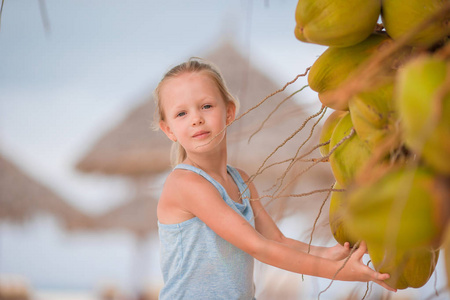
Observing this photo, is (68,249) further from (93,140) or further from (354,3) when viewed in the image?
(354,3)

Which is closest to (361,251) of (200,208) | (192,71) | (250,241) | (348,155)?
(348,155)

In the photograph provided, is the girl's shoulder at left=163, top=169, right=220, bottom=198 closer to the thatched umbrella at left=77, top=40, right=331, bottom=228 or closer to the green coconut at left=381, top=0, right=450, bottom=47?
the green coconut at left=381, top=0, right=450, bottom=47

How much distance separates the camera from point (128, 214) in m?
5.97

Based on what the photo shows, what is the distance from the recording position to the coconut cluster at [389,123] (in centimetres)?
23

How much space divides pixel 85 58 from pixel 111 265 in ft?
15.8

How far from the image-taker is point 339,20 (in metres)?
0.40

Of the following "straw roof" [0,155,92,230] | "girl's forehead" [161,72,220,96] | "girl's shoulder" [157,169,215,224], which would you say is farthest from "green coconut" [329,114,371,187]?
"straw roof" [0,155,92,230]

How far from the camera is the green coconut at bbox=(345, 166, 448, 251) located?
0.23 meters

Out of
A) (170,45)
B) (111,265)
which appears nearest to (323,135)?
(170,45)

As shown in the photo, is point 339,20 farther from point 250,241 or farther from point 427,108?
point 250,241

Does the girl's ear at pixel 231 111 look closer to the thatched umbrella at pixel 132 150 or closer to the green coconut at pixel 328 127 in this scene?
the green coconut at pixel 328 127

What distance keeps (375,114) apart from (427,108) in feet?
0.47

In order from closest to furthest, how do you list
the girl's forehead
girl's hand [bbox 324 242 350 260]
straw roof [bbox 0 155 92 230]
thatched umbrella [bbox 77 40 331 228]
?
1. girl's hand [bbox 324 242 350 260]
2. the girl's forehead
3. thatched umbrella [bbox 77 40 331 228]
4. straw roof [bbox 0 155 92 230]

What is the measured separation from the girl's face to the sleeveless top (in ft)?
0.19
